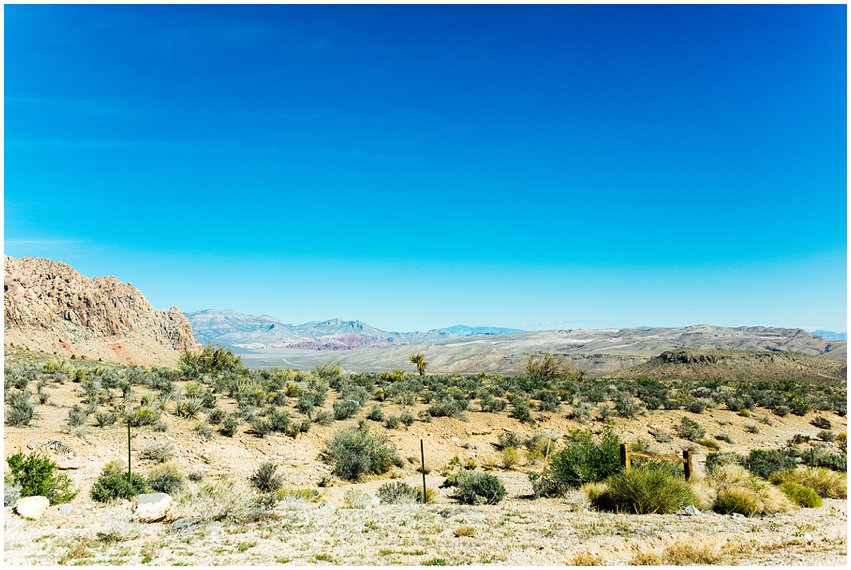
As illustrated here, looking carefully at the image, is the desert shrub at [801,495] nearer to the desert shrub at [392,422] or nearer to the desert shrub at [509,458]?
the desert shrub at [509,458]

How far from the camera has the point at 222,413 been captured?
2217 cm

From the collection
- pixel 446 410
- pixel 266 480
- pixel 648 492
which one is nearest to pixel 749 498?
pixel 648 492

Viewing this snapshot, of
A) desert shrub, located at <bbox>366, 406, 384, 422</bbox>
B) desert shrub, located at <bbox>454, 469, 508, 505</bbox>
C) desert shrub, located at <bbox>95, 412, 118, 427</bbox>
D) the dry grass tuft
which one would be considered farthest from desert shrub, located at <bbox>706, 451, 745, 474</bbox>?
desert shrub, located at <bbox>95, 412, 118, 427</bbox>

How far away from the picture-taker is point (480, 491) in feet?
47.9

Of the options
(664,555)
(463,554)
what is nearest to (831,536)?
(664,555)

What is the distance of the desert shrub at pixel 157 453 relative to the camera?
1725 cm

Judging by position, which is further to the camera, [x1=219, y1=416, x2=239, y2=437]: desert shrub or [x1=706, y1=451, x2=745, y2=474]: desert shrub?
[x1=219, y1=416, x2=239, y2=437]: desert shrub

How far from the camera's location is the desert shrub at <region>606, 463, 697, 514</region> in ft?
40.2

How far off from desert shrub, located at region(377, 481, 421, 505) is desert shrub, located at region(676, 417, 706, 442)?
57.8 ft

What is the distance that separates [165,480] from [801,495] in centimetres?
1677

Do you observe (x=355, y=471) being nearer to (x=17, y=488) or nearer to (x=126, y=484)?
(x=126, y=484)

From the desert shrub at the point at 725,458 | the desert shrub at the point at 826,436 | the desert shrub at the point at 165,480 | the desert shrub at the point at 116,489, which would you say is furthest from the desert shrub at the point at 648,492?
the desert shrub at the point at 826,436

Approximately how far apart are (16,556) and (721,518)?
13578mm

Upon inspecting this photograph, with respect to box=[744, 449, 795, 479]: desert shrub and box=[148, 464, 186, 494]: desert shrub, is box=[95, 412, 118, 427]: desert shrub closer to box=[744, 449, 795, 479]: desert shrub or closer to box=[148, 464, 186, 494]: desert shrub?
box=[148, 464, 186, 494]: desert shrub
